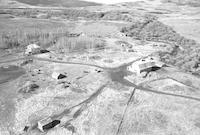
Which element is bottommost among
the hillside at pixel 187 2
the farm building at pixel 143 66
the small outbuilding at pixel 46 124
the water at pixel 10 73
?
the small outbuilding at pixel 46 124

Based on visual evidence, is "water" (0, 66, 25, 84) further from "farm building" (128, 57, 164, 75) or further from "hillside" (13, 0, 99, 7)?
"hillside" (13, 0, 99, 7)

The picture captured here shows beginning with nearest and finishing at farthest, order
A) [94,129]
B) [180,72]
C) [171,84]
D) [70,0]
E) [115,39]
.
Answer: [94,129], [171,84], [180,72], [115,39], [70,0]

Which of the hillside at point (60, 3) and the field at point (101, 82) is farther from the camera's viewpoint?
the hillside at point (60, 3)

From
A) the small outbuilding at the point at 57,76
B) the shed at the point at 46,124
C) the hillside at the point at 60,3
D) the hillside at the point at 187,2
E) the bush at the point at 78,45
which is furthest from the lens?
the hillside at the point at 187,2

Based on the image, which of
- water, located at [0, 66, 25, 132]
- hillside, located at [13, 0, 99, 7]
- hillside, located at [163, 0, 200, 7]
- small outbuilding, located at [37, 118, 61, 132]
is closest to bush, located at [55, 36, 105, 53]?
water, located at [0, 66, 25, 132]

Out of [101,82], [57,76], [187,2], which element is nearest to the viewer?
[101,82]

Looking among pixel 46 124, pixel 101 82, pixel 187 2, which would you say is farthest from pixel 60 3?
pixel 46 124

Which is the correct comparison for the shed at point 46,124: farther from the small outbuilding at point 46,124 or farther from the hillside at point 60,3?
the hillside at point 60,3

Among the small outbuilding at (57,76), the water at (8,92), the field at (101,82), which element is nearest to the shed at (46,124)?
the field at (101,82)

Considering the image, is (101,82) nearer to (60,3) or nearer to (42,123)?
(42,123)

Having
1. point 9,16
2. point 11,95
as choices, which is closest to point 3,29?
point 9,16

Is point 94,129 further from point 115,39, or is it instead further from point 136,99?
point 115,39
